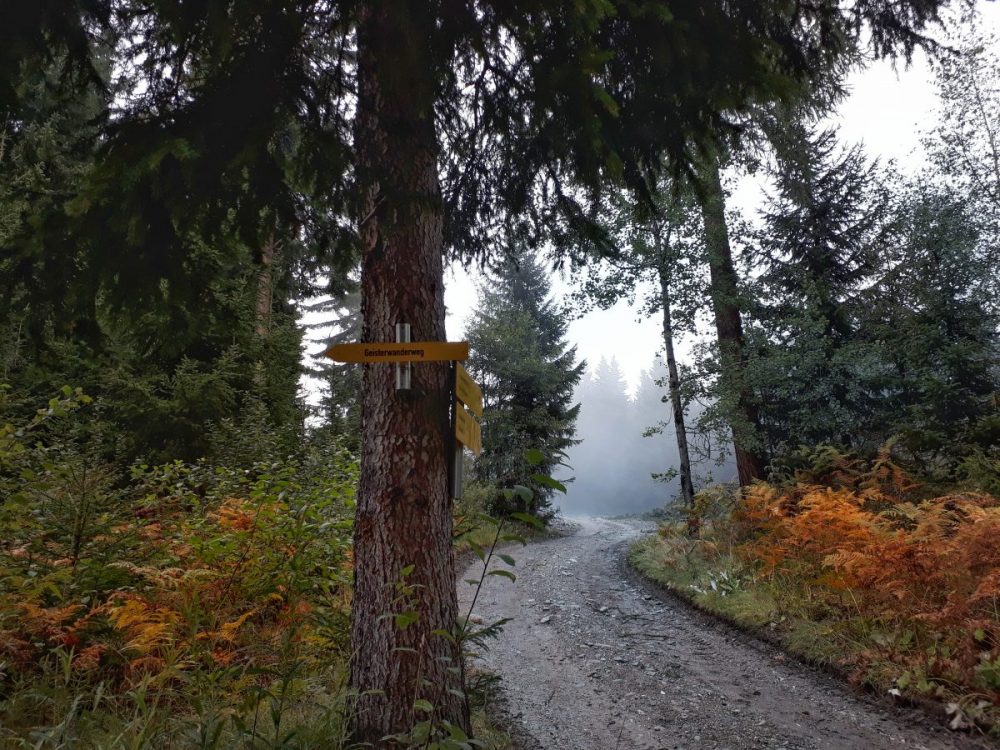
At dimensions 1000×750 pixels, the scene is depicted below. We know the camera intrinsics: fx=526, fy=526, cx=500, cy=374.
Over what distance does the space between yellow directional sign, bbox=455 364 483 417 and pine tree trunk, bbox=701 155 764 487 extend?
954 cm

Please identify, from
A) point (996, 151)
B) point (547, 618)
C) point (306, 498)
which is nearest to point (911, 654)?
point (547, 618)

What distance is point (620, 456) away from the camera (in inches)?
3248

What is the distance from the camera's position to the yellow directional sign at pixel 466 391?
314cm

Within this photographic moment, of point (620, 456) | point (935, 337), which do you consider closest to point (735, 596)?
point (935, 337)

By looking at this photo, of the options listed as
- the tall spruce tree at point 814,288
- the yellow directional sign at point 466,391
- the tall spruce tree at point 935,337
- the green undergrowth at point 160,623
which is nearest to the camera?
the green undergrowth at point 160,623

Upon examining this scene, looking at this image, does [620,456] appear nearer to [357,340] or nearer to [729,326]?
[729,326]

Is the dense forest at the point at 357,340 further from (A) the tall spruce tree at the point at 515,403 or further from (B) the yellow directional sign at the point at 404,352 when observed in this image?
(A) the tall spruce tree at the point at 515,403

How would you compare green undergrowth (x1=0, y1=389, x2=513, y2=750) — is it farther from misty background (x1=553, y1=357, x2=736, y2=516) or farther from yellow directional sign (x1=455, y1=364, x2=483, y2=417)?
misty background (x1=553, y1=357, x2=736, y2=516)

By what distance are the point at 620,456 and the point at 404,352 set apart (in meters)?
82.8

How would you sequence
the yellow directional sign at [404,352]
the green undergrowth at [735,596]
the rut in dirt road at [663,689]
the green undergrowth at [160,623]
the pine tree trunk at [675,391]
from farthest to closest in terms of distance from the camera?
the pine tree trunk at [675,391] < the green undergrowth at [735,596] < the rut in dirt road at [663,689] < the yellow directional sign at [404,352] < the green undergrowth at [160,623]

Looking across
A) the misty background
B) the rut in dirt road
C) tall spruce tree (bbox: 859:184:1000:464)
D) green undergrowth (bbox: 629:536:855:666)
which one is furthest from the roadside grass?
the misty background

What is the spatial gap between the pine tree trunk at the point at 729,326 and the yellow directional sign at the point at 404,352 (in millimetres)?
9692

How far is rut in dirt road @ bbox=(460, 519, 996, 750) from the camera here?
392cm

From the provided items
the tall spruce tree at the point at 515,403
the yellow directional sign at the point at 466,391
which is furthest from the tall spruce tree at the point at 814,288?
the yellow directional sign at the point at 466,391
